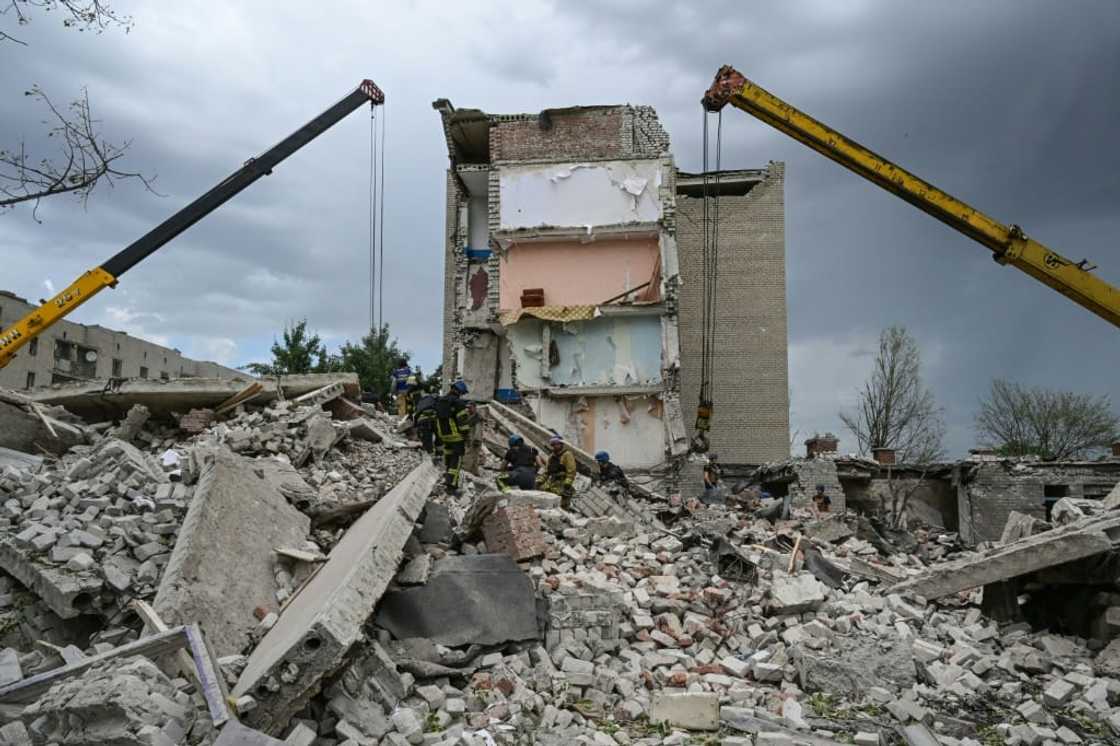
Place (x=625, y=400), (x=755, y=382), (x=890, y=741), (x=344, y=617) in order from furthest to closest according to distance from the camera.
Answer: (x=755, y=382), (x=625, y=400), (x=890, y=741), (x=344, y=617)

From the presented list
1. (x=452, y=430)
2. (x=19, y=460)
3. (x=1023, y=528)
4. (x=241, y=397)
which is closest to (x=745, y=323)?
(x=1023, y=528)

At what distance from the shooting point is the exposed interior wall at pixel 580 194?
1781 cm

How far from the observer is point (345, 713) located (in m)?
4.07

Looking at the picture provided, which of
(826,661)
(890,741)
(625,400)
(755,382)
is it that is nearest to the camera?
(890,741)

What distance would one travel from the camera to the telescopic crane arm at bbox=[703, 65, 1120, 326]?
12258 mm

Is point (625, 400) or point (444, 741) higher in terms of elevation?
point (625, 400)

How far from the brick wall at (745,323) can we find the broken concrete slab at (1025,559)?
48.6 ft

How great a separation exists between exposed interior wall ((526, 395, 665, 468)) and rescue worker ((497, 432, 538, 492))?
691 cm

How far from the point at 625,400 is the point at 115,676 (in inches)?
570

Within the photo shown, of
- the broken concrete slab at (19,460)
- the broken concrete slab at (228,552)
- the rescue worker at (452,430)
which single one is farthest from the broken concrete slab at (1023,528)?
the broken concrete slab at (19,460)

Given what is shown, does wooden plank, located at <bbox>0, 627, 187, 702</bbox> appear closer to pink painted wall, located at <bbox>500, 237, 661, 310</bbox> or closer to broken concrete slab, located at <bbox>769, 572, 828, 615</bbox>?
broken concrete slab, located at <bbox>769, 572, 828, 615</bbox>

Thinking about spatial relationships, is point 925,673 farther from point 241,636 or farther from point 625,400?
point 625,400

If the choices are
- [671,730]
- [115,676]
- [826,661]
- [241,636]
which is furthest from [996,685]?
[115,676]

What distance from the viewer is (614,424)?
58.0 feet
